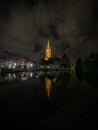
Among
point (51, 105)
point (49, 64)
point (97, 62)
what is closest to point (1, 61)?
point (49, 64)

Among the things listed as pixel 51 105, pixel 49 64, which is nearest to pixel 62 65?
pixel 49 64

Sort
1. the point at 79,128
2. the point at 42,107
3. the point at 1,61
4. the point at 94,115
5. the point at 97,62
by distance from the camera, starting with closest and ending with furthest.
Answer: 1. the point at 79,128
2. the point at 94,115
3. the point at 42,107
4. the point at 97,62
5. the point at 1,61

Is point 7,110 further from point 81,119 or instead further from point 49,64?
point 49,64

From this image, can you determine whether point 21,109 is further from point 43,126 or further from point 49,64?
point 49,64

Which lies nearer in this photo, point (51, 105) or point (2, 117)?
point (2, 117)

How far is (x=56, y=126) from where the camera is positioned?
24.7 feet

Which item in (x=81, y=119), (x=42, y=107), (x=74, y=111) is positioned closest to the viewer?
(x=81, y=119)

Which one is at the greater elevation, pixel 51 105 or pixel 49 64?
pixel 49 64

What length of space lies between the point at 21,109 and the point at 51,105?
2.39 m

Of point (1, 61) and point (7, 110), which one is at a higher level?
point (1, 61)

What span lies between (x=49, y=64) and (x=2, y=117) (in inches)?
5364

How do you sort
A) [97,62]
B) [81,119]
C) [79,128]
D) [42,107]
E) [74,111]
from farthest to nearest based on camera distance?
[97,62] → [42,107] → [74,111] → [81,119] → [79,128]

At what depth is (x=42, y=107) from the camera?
1109cm

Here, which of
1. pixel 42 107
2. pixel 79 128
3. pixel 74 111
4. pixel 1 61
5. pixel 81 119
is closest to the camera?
pixel 79 128
